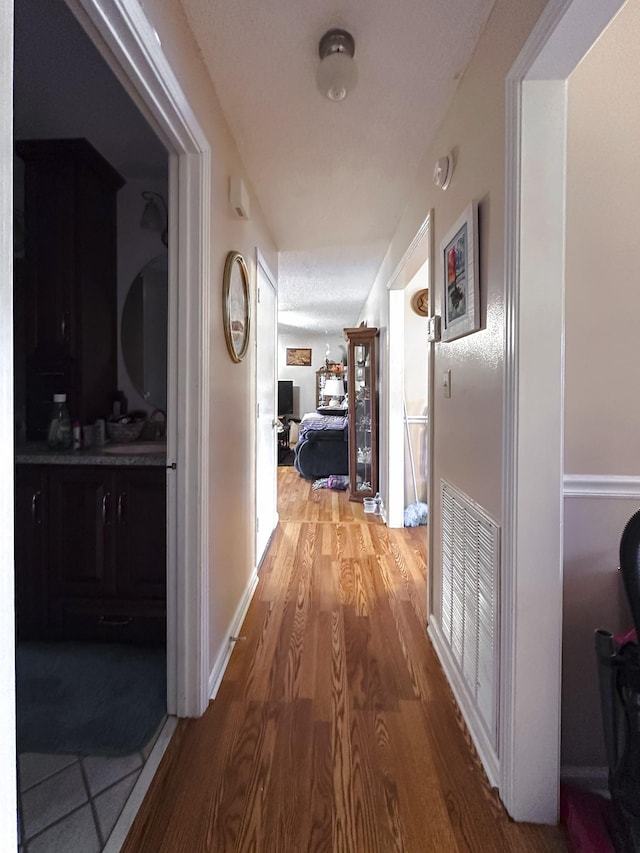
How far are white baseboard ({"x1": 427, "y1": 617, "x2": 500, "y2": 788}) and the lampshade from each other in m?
6.08

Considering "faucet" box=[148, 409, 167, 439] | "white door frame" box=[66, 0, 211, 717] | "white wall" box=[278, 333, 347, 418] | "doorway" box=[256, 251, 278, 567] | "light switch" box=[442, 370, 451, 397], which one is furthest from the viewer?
"white wall" box=[278, 333, 347, 418]

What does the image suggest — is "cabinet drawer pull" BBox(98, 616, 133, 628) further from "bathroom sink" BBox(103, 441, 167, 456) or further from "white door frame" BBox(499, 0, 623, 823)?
"white door frame" BBox(499, 0, 623, 823)

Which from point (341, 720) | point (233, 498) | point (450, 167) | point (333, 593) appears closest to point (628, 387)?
point (450, 167)

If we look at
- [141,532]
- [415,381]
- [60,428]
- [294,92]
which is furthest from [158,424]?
[415,381]

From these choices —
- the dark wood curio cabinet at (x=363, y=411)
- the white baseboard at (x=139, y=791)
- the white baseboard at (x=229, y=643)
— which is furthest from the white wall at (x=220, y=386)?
the dark wood curio cabinet at (x=363, y=411)

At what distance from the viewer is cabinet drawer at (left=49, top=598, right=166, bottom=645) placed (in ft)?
5.93

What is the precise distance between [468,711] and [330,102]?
7.55 feet

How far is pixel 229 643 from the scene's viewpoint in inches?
71.6

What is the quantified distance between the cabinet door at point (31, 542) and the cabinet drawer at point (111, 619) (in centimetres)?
8

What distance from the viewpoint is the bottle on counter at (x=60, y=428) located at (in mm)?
1866

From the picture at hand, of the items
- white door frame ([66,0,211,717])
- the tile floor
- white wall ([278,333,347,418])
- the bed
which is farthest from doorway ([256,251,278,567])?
white wall ([278,333,347,418])

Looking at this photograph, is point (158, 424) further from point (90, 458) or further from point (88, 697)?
point (88, 697)

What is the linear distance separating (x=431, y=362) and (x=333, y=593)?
4.52 ft

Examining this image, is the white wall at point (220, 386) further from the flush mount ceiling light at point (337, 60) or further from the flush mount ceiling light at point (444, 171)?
the flush mount ceiling light at point (444, 171)
